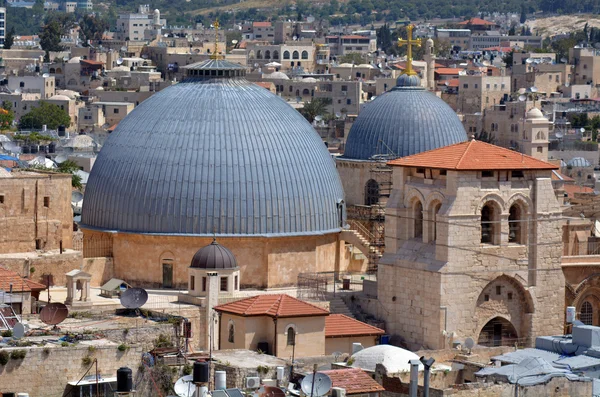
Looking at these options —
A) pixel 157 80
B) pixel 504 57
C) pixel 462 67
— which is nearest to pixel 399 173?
pixel 157 80

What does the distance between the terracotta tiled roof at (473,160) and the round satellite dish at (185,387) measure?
17197 mm

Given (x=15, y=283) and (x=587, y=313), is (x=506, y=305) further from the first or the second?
(x=15, y=283)

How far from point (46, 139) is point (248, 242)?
175ft

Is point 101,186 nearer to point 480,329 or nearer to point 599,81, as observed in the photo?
point 480,329

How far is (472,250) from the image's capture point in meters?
55.9

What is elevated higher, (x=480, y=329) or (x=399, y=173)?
(x=399, y=173)

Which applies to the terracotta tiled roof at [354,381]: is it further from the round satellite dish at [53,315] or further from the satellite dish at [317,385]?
the round satellite dish at [53,315]

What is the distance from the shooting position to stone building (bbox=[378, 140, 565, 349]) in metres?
55.8

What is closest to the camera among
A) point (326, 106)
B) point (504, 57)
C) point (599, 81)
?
point (326, 106)

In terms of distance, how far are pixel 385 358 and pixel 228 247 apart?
1206 centimetres

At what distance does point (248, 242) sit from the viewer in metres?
59.2

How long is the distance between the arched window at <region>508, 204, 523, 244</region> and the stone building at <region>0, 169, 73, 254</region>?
12356 millimetres

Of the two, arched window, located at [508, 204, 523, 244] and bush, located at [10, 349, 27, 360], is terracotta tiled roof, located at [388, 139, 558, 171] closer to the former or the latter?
arched window, located at [508, 204, 523, 244]

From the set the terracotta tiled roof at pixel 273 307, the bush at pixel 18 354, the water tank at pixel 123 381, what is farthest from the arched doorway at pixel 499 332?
the water tank at pixel 123 381
